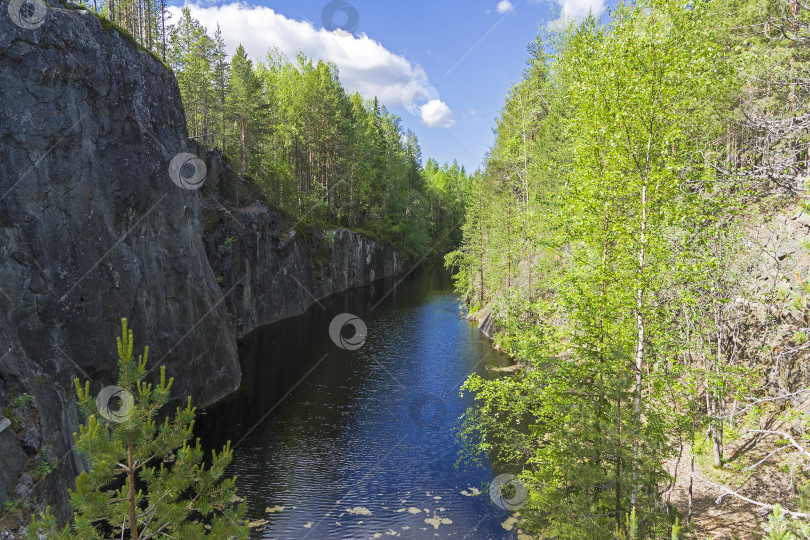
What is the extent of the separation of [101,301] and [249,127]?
1368 inches

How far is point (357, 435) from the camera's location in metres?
21.0

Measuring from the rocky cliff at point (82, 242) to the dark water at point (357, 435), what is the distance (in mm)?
4162

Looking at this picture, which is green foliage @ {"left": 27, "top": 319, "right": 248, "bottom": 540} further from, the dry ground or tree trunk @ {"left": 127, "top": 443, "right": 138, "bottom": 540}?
the dry ground

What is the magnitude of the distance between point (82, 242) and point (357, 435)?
13.6 metres

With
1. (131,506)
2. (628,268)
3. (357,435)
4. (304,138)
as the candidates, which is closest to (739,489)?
(628,268)

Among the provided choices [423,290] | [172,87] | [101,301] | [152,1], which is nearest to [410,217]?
[423,290]

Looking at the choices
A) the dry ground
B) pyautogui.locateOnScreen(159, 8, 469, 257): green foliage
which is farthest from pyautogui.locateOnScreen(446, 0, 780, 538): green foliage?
pyautogui.locateOnScreen(159, 8, 469, 257): green foliage

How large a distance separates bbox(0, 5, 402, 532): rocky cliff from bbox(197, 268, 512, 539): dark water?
4.16 meters

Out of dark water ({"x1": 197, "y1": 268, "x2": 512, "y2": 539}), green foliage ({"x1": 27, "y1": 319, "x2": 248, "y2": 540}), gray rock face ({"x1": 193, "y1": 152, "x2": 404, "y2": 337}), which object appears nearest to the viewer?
green foliage ({"x1": 27, "y1": 319, "x2": 248, "y2": 540})

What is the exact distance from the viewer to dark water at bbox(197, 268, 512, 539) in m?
15.4

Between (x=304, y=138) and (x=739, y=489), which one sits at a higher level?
(x=304, y=138)

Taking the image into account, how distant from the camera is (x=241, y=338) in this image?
3669cm

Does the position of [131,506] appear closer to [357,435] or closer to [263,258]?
[357,435]

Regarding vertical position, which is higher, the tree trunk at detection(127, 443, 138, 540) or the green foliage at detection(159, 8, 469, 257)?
the green foliage at detection(159, 8, 469, 257)
